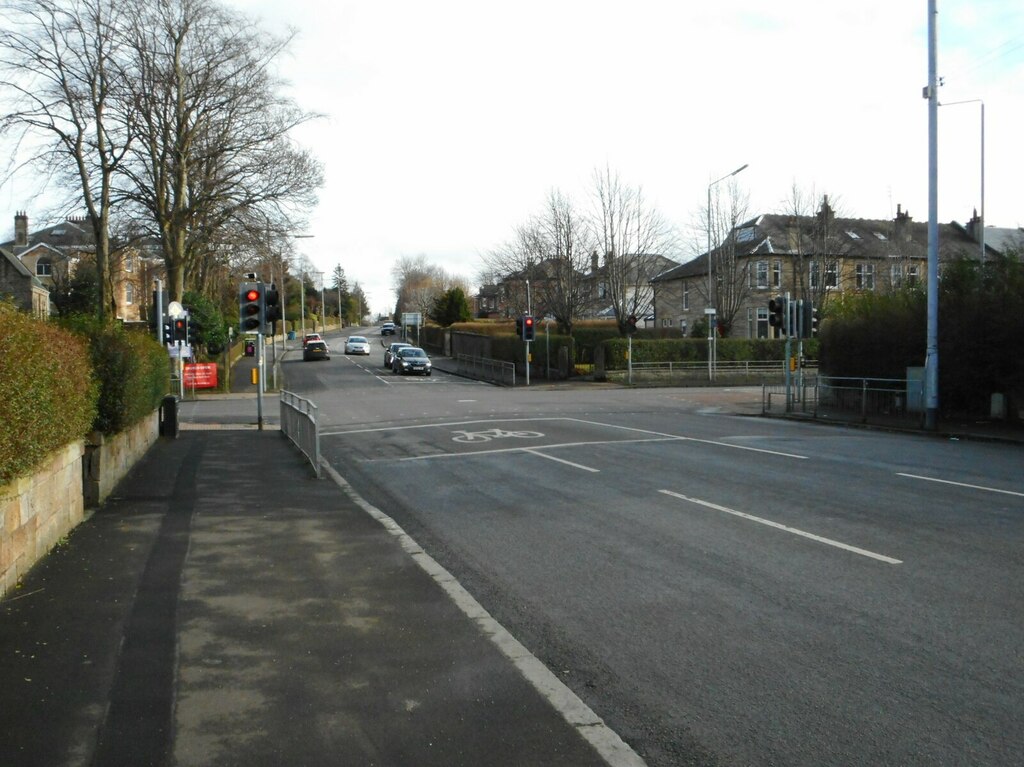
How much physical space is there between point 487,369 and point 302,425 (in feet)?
131

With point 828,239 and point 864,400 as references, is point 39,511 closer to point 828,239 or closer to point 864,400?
point 864,400

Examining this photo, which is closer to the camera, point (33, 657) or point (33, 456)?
point (33, 657)

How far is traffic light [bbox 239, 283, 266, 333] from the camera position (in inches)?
851

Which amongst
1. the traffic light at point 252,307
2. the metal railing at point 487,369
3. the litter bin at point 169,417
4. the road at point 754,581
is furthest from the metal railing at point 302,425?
the metal railing at point 487,369

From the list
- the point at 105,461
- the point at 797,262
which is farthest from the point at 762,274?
the point at 105,461

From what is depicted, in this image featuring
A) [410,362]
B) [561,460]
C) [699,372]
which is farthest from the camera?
[410,362]

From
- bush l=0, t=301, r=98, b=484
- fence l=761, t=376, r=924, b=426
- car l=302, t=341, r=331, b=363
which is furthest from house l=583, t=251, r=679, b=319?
bush l=0, t=301, r=98, b=484

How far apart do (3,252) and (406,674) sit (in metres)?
68.8

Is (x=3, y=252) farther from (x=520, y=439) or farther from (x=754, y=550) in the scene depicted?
(x=754, y=550)

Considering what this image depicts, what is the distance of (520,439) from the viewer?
20516 mm

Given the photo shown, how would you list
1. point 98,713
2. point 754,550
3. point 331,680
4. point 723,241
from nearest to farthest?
point 98,713 < point 331,680 < point 754,550 < point 723,241

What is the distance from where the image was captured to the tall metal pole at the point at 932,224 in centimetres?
2180

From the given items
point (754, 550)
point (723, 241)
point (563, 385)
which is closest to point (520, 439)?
point (754, 550)

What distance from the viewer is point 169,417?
2116 cm
